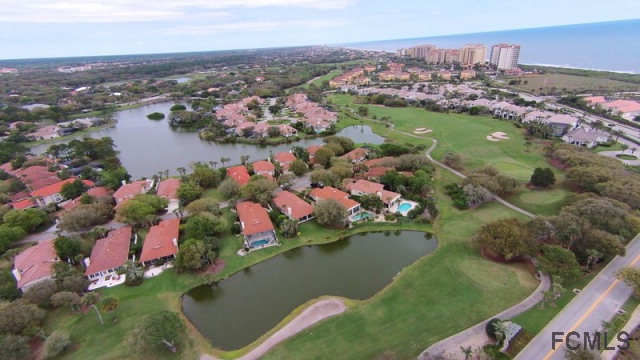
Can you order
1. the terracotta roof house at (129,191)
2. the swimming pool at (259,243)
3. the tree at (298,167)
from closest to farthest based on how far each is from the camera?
the swimming pool at (259,243) → the terracotta roof house at (129,191) → the tree at (298,167)

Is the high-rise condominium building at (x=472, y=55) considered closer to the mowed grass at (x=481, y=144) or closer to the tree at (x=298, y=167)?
the mowed grass at (x=481, y=144)

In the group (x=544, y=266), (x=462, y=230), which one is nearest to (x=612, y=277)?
(x=544, y=266)

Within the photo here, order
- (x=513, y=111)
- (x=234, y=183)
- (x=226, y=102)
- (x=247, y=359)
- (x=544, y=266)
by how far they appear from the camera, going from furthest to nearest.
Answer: (x=226, y=102) → (x=513, y=111) → (x=234, y=183) → (x=544, y=266) → (x=247, y=359)

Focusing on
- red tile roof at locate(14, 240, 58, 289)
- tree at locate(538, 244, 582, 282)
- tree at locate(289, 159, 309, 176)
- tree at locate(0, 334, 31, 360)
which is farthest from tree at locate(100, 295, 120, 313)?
tree at locate(538, 244, 582, 282)

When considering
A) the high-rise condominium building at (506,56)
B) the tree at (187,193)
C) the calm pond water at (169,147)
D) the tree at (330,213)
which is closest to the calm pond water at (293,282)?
the tree at (330,213)

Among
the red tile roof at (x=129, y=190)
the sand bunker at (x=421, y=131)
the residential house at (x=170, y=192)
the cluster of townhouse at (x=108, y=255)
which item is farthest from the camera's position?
the sand bunker at (x=421, y=131)

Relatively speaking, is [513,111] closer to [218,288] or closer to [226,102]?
[218,288]

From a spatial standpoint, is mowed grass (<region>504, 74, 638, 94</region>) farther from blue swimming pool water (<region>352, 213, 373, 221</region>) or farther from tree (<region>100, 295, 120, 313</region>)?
tree (<region>100, 295, 120, 313</region>)
